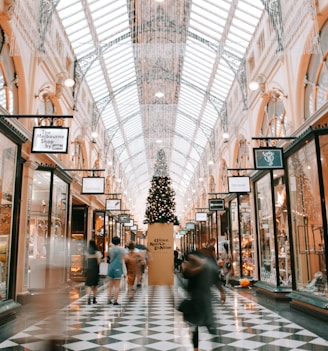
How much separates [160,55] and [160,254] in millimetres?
7644

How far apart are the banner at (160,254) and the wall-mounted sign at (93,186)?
298 centimetres

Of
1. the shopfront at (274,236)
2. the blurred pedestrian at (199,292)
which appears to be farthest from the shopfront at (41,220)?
the blurred pedestrian at (199,292)

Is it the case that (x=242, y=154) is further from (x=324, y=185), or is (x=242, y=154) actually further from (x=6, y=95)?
(x=6, y=95)

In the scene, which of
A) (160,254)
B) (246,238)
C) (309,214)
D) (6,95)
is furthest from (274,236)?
(6,95)

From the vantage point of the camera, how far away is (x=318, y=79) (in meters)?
8.81

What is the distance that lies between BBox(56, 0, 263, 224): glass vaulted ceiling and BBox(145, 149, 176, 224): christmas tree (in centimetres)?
438

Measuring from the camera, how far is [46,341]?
10.6 ft

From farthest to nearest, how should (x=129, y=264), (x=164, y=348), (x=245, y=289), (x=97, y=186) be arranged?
(x=97, y=186) → (x=245, y=289) → (x=129, y=264) → (x=164, y=348)

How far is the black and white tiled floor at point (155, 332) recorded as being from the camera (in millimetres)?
4875

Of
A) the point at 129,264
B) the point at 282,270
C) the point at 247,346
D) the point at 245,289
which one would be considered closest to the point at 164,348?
the point at 247,346

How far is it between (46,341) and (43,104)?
9.59m

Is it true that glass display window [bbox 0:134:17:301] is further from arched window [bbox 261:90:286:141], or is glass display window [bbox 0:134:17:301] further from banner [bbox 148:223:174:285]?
arched window [bbox 261:90:286:141]

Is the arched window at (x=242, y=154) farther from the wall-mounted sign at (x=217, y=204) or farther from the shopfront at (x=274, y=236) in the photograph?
the shopfront at (x=274, y=236)

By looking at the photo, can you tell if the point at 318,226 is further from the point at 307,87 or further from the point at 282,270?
the point at 307,87
